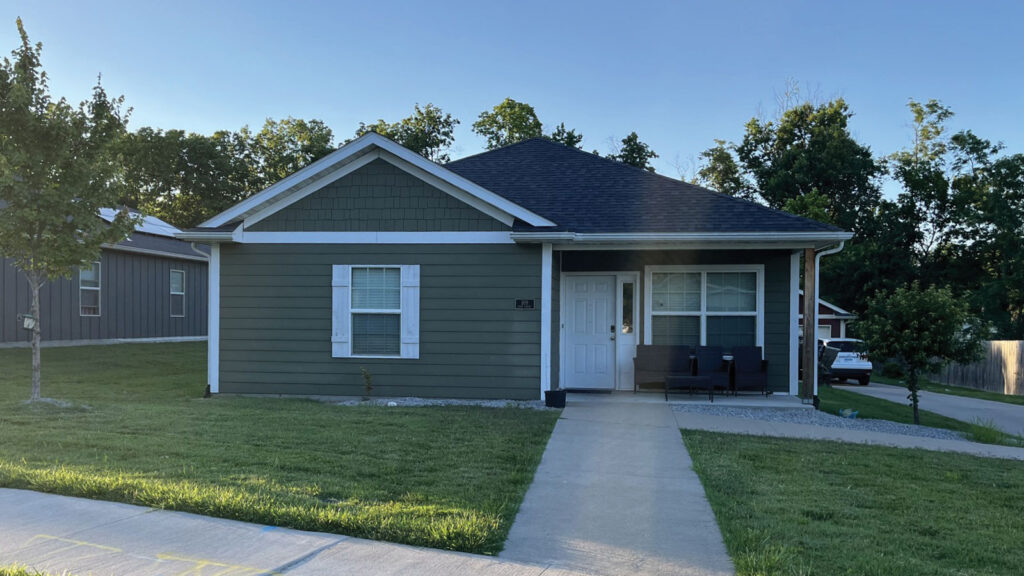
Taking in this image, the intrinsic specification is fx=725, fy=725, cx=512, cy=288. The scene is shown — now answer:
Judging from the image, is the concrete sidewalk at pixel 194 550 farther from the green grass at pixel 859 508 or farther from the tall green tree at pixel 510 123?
the tall green tree at pixel 510 123

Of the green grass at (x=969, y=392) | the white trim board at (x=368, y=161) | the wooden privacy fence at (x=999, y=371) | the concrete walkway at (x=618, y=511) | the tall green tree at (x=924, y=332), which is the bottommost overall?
the green grass at (x=969, y=392)

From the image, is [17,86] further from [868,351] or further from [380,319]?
[868,351]

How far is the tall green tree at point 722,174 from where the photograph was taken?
1578 inches

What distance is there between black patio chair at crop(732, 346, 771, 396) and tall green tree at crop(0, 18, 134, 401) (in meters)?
9.17

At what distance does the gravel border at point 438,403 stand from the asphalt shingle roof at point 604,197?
249 cm

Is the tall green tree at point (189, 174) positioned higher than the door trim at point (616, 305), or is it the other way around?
Answer: the tall green tree at point (189, 174)

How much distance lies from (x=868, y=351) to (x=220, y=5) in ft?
39.7

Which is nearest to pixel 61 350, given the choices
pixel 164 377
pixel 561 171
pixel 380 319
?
pixel 164 377

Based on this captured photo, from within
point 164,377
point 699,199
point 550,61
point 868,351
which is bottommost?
point 164,377

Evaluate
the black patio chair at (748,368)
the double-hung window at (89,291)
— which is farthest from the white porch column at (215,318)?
the double-hung window at (89,291)

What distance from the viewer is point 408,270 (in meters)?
10.6

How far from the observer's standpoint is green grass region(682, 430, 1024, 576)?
3953 mm

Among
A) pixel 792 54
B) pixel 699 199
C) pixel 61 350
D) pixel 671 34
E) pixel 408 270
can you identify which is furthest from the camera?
pixel 792 54

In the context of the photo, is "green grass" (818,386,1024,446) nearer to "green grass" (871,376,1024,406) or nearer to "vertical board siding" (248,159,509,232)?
"vertical board siding" (248,159,509,232)
